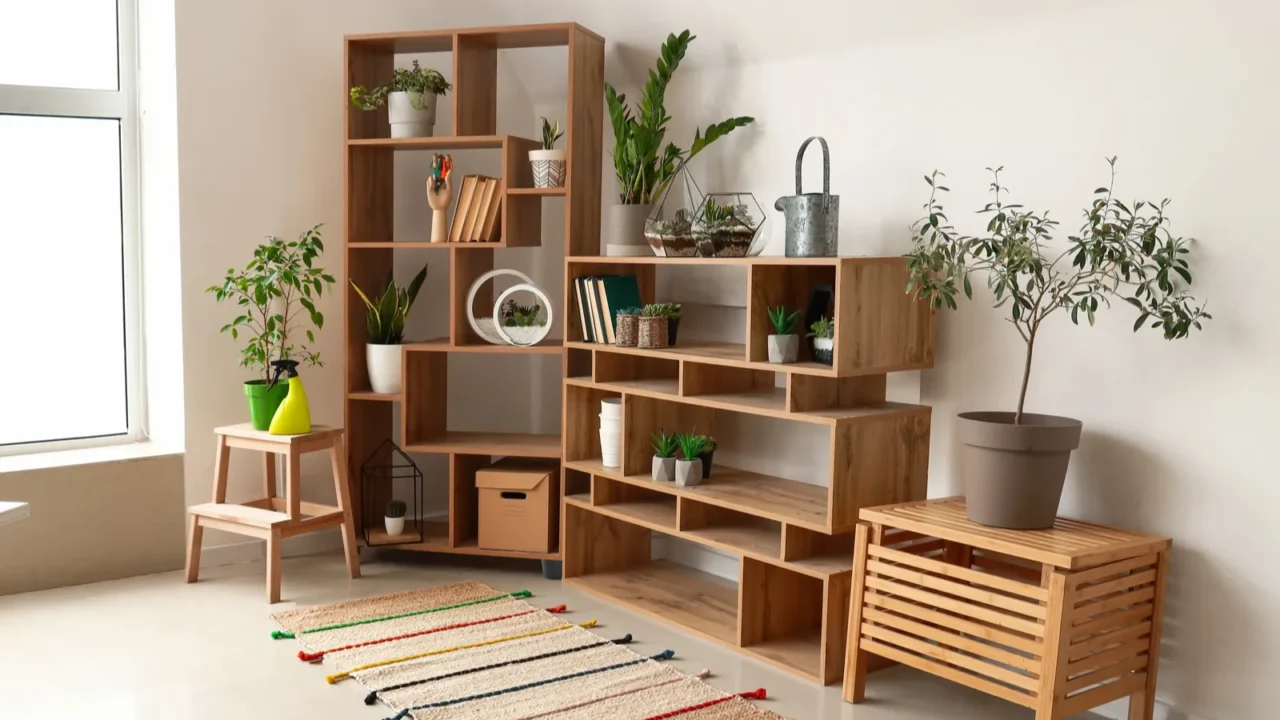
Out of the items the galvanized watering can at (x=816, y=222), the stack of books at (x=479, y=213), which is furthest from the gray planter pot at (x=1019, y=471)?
the stack of books at (x=479, y=213)

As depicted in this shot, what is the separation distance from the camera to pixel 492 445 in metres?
4.04

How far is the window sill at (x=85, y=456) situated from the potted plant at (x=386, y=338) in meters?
0.73

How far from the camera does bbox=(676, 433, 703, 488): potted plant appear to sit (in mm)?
3502

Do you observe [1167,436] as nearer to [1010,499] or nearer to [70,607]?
[1010,499]

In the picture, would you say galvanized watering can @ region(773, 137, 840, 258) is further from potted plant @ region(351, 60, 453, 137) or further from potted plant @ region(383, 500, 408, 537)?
potted plant @ region(383, 500, 408, 537)

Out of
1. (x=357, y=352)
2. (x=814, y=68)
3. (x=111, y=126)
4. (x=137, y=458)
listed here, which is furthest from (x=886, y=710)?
(x=111, y=126)

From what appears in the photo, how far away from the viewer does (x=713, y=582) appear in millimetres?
3975

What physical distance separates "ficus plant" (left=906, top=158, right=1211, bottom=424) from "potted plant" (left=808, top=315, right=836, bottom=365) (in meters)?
0.24

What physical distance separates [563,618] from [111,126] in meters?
2.40

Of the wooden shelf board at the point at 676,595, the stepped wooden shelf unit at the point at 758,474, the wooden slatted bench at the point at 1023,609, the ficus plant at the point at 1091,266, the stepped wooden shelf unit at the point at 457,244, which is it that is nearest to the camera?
the wooden slatted bench at the point at 1023,609

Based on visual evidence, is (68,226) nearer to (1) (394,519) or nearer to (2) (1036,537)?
(1) (394,519)

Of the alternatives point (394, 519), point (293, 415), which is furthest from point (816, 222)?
point (394, 519)

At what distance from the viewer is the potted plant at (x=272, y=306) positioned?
12.6 ft

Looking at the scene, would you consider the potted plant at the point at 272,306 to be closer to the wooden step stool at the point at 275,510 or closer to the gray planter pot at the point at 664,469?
the wooden step stool at the point at 275,510
